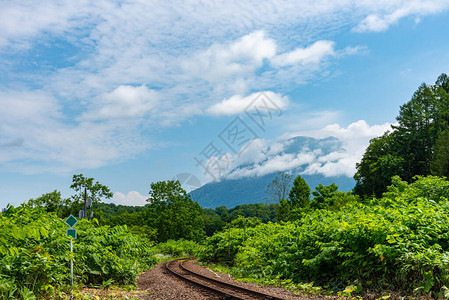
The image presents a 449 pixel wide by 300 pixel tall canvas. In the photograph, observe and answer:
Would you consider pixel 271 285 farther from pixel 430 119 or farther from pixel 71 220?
pixel 430 119

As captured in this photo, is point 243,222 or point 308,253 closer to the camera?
point 308,253

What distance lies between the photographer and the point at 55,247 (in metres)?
9.42

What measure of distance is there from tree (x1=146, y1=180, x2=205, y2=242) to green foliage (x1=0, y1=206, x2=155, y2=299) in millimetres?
49608

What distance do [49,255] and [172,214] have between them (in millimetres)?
56108

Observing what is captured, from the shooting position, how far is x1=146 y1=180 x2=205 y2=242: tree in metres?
62.6

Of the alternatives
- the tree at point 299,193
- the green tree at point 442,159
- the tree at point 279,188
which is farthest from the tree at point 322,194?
the tree at point 279,188

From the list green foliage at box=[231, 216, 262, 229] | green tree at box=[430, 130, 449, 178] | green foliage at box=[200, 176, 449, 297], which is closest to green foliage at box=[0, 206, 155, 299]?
green foliage at box=[200, 176, 449, 297]

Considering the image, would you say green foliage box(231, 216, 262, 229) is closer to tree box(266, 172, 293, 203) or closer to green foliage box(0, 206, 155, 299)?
green foliage box(0, 206, 155, 299)

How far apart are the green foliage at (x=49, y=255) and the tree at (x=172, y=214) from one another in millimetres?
49608

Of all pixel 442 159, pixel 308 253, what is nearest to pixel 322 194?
pixel 442 159

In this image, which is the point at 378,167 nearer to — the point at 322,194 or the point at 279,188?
the point at 322,194

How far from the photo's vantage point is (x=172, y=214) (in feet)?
209

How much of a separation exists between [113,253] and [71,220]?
334 cm

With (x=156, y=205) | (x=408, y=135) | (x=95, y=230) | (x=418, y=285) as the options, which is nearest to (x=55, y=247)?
(x=95, y=230)
